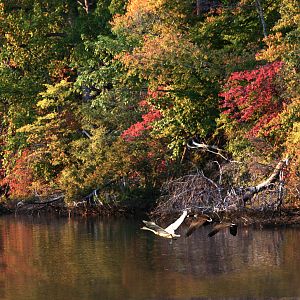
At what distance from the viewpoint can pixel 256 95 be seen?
24.5 metres

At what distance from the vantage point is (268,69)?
24125 mm

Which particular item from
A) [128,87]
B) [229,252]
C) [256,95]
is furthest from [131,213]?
[229,252]

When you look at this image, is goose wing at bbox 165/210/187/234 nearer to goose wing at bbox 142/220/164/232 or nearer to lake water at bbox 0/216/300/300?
goose wing at bbox 142/220/164/232

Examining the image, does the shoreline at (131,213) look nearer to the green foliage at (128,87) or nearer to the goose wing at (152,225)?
the green foliage at (128,87)

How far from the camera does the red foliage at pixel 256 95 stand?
24.3m

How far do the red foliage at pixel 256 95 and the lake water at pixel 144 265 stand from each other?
326 centimetres

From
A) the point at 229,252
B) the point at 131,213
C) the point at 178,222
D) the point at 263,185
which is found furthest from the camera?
the point at 131,213

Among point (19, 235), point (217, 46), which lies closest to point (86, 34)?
point (217, 46)

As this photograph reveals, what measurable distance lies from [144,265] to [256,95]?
7.49 meters

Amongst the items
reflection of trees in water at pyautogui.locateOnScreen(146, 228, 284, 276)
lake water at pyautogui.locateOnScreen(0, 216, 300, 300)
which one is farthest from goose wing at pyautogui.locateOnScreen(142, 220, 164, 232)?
reflection of trees in water at pyautogui.locateOnScreen(146, 228, 284, 276)

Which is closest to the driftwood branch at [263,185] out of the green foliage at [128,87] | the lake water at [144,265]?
the green foliage at [128,87]

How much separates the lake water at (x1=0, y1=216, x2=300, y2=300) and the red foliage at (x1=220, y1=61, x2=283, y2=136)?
3260 mm

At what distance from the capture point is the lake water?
15.8 meters

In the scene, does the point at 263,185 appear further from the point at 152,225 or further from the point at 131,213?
the point at 152,225
